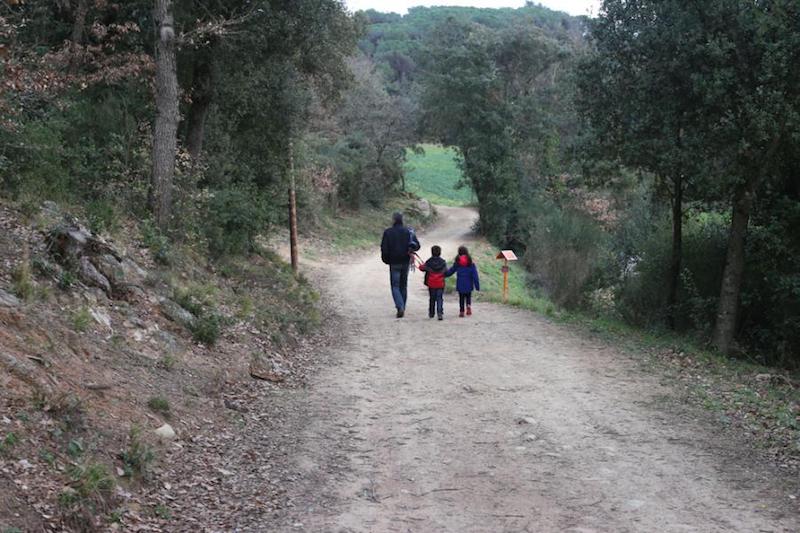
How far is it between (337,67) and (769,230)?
35.3 ft

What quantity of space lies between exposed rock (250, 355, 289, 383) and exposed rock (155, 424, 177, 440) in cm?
273

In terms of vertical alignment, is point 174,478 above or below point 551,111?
below

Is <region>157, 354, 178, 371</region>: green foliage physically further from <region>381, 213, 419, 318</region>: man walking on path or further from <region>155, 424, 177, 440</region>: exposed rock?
<region>381, 213, 419, 318</region>: man walking on path

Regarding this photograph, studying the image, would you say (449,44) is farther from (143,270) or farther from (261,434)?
(261,434)

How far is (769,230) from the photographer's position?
45.9ft

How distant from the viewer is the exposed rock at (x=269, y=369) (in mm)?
9461

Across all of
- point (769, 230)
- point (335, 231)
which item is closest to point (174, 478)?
point (769, 230)

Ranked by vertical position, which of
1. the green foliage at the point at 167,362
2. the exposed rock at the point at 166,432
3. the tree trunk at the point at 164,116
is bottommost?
the exposed rock at the point at 166,432

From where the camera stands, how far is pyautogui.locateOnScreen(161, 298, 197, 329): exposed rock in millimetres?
9438

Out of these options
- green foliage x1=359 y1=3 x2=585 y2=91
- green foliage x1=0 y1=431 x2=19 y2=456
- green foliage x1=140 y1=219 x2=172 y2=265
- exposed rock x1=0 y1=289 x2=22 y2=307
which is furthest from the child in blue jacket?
green foliage x1=359 y1=3 x2=585 y2=91

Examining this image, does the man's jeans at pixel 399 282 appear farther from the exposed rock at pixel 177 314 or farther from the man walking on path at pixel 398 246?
the exposed rock at pixel 177 314

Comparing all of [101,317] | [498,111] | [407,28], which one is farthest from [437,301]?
[407,28]

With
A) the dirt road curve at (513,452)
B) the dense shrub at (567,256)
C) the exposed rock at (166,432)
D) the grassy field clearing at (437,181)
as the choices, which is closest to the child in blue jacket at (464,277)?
the dirt road curve at (513,452)

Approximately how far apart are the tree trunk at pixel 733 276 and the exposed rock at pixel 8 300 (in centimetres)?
1227
